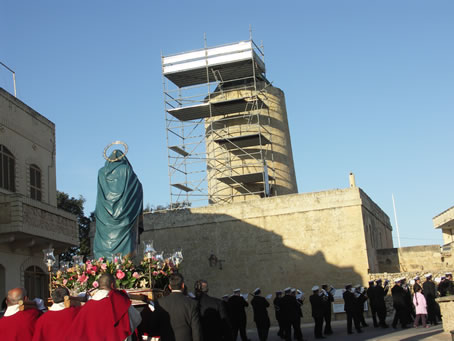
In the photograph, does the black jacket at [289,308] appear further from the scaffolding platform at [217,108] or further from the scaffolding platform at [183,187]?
the scaffolding platform at [183,187]

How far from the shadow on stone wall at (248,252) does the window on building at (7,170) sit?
32.3ft

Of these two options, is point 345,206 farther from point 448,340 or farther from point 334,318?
point 448,340

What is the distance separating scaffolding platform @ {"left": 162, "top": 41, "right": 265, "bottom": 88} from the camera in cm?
3500

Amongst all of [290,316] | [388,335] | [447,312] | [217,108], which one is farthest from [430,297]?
[217,108]

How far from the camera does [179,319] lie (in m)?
7.61

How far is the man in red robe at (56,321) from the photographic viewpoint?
6.97 m

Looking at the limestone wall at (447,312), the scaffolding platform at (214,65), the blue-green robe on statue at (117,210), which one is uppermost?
the scaffolding platform at (214,65)

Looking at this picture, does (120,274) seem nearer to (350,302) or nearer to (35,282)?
(350,302)

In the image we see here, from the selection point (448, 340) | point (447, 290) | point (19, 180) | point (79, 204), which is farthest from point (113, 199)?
point (79, 204)

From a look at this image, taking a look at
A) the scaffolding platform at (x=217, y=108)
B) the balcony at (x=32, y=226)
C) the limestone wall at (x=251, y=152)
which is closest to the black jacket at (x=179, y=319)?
the balcony at (x=32, y=226)

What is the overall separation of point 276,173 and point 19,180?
15.9m

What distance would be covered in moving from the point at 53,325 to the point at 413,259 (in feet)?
83.5

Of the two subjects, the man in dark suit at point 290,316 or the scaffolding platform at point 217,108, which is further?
the scaffolding platform at point 217,108

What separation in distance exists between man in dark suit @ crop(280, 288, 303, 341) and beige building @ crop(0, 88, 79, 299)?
778cm
